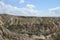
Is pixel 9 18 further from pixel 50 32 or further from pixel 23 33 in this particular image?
pixel 50 32

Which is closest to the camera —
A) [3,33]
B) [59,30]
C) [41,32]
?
[3,33]

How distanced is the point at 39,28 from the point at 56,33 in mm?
1003

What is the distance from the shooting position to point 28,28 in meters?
9.10

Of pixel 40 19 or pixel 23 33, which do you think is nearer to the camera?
pixel 23 33

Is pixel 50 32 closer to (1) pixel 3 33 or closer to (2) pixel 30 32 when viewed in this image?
(2) pixel 30 32

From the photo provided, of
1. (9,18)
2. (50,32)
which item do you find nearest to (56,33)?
(50,32)

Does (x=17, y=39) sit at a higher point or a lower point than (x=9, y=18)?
lower

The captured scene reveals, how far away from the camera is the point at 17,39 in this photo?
8.12m

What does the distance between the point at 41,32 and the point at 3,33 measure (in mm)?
2202

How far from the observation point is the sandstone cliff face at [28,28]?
8211 millimetres

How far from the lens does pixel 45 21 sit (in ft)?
32.6

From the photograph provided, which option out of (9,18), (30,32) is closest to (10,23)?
(9,18)

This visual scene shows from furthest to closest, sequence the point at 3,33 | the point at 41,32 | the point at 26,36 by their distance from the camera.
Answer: the point at 41,32 < the point at 26,36 < the point at 3,33

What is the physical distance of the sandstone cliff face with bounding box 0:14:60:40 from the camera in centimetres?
821
